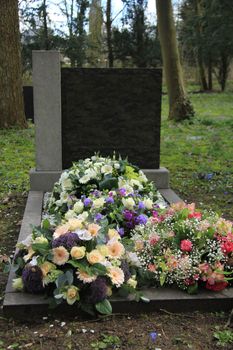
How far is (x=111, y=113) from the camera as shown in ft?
23.8

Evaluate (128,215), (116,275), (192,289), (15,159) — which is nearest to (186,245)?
(192,289)

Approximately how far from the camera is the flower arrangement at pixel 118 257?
10.8ft

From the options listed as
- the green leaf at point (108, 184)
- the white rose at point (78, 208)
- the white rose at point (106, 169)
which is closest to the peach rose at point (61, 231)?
the white rose at point (78, 208)

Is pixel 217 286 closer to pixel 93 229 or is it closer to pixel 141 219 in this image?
pixel 93 229

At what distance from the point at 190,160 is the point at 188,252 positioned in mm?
6251

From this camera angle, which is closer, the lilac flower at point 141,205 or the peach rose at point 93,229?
the peach rose at point 93,229

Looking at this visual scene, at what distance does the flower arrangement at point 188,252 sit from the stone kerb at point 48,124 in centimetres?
336

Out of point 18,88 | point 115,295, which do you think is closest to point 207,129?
point 18,88

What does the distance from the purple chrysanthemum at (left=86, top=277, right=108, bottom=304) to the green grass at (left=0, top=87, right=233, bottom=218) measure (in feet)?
10.6

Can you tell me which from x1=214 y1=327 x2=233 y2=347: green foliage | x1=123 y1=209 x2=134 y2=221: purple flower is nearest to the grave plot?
x1=123 y1=209 x2=134 y2=221: purple flower

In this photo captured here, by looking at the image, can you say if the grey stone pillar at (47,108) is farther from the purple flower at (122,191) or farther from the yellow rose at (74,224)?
the yellow rose at (74,224)

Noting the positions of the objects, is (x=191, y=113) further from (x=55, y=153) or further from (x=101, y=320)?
(x=101, y=320)

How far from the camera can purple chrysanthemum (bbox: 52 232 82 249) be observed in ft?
11.1

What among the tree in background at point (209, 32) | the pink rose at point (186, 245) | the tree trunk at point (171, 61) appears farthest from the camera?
the tree in background at point (209, 32)
